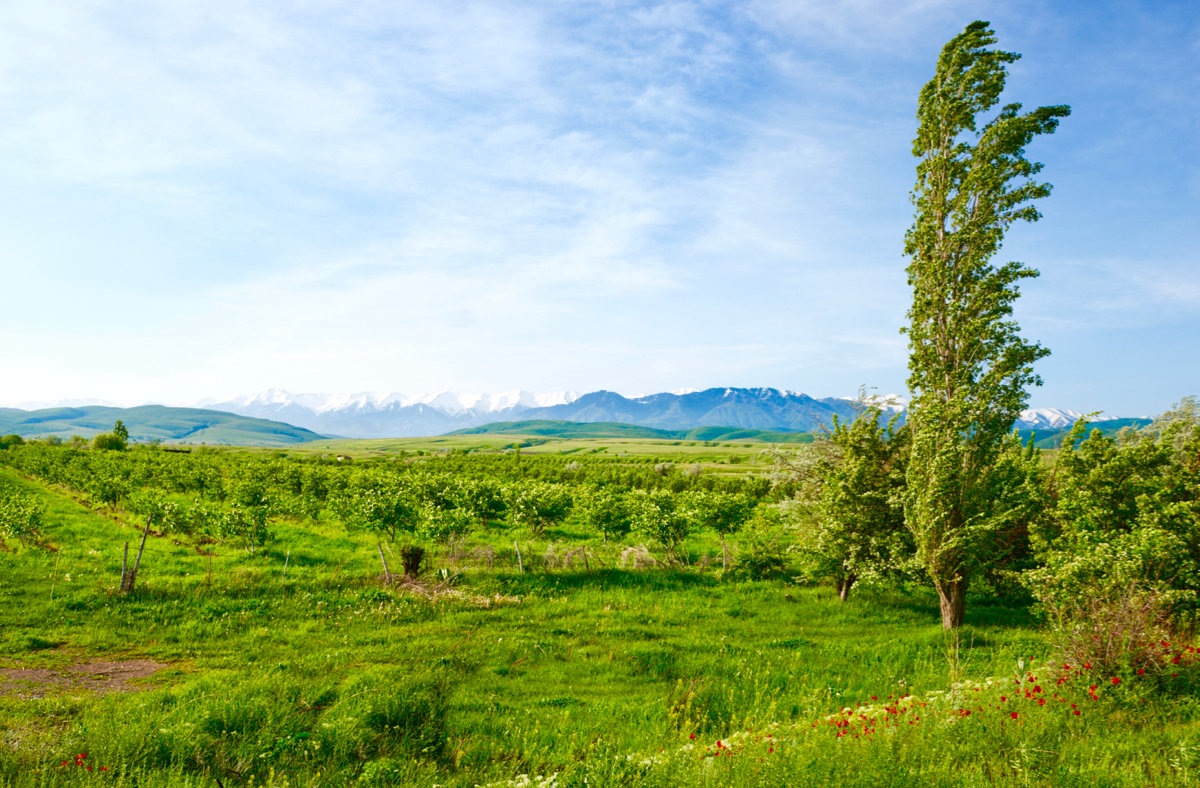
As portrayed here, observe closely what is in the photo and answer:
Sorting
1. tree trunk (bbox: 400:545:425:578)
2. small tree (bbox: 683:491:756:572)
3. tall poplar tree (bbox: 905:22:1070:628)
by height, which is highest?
tall poplar tree (bbox: 905:22:1070:628)

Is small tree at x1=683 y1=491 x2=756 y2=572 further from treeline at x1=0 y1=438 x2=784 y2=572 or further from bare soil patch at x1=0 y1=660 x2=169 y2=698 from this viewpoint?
bare soil patch at x1=0 y1=660 x2=169 y2=698

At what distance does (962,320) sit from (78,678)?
28.2 metres


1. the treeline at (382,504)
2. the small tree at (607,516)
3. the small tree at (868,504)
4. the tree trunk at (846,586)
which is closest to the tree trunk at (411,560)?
the treeline at (382,504)

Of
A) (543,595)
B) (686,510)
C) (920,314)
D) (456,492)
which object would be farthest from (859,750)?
(456,492)

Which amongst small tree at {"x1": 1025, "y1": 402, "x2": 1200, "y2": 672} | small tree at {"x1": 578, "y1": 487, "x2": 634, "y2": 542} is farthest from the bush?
small tree at {"x1": 578, "y1": 487, "x2": 634, "y2": 542}

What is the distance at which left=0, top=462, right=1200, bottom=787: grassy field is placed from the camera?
345 inches

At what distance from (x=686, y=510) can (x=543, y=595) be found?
10.8m

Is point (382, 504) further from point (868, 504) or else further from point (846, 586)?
point (868, 504)

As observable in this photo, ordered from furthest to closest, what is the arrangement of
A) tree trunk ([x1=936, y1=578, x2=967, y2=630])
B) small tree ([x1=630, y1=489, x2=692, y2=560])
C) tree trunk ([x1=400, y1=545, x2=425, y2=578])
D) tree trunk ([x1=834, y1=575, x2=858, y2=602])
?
small tree ([x1=630, y1=489, x2=692, y2=560])
tree trunk ([x1=400, y1=545, x2=425, y2=578])
tree trunk ([x1=834, y1=575, x2=858, y2=602])
tree trunk ([x1=936, y1=578, x2=967, y2=630])

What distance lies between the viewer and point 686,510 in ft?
104

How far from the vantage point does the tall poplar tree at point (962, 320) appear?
56.4 ft

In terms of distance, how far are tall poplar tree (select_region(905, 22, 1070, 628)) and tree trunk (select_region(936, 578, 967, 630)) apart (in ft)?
0.11

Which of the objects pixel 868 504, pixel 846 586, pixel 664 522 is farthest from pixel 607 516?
pixel 868 504

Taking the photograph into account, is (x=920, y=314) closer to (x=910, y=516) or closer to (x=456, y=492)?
(x=910, y=516)
